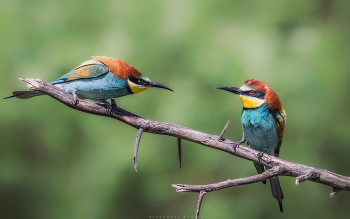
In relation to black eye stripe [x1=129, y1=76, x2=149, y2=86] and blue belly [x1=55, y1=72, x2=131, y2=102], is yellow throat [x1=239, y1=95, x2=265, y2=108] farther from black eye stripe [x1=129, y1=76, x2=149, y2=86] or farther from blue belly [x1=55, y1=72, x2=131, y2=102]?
blue belly [x1=55, y1=72, x2=131, y2=102]

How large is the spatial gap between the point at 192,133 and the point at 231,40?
1.93m

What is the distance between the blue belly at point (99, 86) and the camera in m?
1.92

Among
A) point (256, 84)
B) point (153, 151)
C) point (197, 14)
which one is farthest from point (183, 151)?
point (197, 14)

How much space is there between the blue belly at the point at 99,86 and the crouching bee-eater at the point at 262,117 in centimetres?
65

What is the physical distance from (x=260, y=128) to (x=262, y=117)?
8cm

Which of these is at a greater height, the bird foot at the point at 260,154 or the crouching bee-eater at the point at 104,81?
the crouching bee-eater at the point at 104,81

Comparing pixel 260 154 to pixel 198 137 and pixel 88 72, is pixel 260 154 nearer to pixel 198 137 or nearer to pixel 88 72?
pixel 198 137

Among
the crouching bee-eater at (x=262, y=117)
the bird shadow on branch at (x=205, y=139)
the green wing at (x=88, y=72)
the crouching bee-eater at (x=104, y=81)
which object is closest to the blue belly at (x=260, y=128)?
the crouching bee-eater at (x=262, y=117)

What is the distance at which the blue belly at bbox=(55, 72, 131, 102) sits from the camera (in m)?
1.92

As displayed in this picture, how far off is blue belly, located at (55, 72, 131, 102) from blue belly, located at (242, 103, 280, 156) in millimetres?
823

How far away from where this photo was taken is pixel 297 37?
130 inches

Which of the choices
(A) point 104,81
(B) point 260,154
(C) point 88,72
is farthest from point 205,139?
(C) point 88,72

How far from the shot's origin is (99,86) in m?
1.91

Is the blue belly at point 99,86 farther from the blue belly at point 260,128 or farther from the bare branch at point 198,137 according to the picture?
the blue belly at point 260,128
